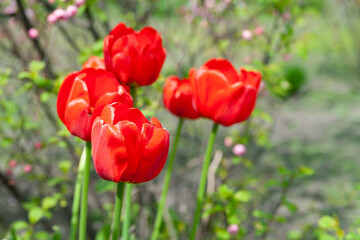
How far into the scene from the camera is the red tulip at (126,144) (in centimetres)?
53

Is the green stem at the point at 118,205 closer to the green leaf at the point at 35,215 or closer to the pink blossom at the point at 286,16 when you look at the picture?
the green leaf at the point at 35,215

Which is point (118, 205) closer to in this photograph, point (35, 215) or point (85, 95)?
point (85, 95)

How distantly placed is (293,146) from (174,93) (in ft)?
9.76

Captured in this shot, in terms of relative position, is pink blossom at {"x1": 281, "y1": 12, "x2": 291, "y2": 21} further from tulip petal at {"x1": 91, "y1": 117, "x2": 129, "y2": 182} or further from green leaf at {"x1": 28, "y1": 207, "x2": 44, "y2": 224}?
tulip petal at {"x1": 91, "y1": 117, "x2": 129, "y2": 182}

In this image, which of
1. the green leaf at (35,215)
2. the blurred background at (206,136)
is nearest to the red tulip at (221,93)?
the blurred background at (206,136)

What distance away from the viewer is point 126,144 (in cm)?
54

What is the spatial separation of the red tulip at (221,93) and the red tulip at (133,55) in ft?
0.33

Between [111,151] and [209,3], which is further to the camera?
[209,3]

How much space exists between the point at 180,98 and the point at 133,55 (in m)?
0.15

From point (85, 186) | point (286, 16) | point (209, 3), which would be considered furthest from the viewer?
point (209, 3)

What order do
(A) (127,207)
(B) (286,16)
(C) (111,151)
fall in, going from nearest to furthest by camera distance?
(C) (111,151)
(A) (127,207)
(B) (286,16)

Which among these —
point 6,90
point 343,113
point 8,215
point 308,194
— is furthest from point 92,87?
point 343,113

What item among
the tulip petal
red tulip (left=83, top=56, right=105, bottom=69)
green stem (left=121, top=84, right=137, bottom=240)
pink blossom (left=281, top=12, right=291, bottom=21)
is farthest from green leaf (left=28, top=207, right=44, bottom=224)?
pink blossom (left=281, top=12, right=291, bottom=21)

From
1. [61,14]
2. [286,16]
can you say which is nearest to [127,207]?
[61,14]
